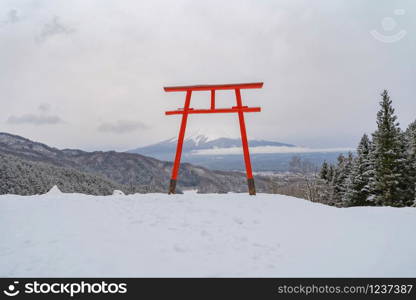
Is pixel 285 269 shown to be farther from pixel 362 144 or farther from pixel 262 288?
pixel 362 144

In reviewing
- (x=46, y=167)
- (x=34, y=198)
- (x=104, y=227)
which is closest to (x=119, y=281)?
(x=104, y=227)

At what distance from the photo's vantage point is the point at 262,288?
172 inches

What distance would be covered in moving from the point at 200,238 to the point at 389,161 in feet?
71.0

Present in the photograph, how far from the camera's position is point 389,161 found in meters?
22.3

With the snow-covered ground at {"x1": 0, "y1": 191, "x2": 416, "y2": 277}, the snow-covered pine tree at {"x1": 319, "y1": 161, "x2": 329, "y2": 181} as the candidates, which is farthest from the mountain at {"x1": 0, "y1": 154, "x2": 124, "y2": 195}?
the snow-covered ground at {"x1": 0, "y1": 191, "x2": 416, "y2": 277}

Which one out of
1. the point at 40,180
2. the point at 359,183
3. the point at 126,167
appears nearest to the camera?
the point at 359,183

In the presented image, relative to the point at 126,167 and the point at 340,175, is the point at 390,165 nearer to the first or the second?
the point at 340,175

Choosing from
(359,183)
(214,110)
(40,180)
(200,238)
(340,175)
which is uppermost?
(214,110)

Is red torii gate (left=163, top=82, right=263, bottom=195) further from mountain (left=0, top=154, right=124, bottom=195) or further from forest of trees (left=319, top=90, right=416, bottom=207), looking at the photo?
mountain (left=0, top=154, right=124, bottom=195)

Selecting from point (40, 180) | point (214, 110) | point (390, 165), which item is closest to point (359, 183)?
point (390, 165)

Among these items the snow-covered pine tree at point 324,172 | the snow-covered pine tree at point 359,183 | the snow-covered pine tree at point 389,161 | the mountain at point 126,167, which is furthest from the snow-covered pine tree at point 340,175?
the mountain at point 126,167

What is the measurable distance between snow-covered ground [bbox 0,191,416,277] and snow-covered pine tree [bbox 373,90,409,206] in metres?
15.7

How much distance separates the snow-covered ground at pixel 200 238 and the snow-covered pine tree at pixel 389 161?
15.7 m

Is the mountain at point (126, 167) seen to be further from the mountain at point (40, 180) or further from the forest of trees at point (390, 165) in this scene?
the forest of trees at point (390, 165)
